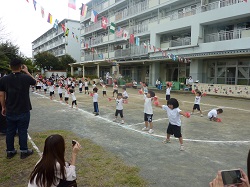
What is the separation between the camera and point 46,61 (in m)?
46.0

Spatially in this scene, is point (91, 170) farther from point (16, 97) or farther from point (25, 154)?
point (16, 97)

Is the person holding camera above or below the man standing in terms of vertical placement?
below

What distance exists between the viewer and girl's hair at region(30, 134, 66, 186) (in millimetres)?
2170

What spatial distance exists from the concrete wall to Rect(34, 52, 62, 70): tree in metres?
35.5

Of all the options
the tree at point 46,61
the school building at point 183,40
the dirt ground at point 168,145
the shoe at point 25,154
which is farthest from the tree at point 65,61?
the shoe at point 25,154

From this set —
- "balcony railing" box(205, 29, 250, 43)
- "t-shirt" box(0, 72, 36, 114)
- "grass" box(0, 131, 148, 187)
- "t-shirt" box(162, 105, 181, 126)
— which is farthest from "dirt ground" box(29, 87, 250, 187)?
"balcony railing" box(205, 29, 250, 43)

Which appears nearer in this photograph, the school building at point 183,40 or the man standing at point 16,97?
the man standing at point 16,97

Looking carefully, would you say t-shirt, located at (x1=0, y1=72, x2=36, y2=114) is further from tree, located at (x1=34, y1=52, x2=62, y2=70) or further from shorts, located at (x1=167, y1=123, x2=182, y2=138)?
tree, located at (x1=34, y1=52, x2=62, y2=70)

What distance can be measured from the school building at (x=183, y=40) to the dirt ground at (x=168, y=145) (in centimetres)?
992

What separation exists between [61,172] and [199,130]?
588 cm

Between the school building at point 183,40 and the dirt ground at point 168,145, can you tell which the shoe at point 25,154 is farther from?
the school building at point 183,40

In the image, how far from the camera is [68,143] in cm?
552

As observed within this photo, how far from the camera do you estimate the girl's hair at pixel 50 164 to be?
2.17m

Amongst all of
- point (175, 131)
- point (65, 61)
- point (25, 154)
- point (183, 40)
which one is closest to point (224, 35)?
point (183, 40)
